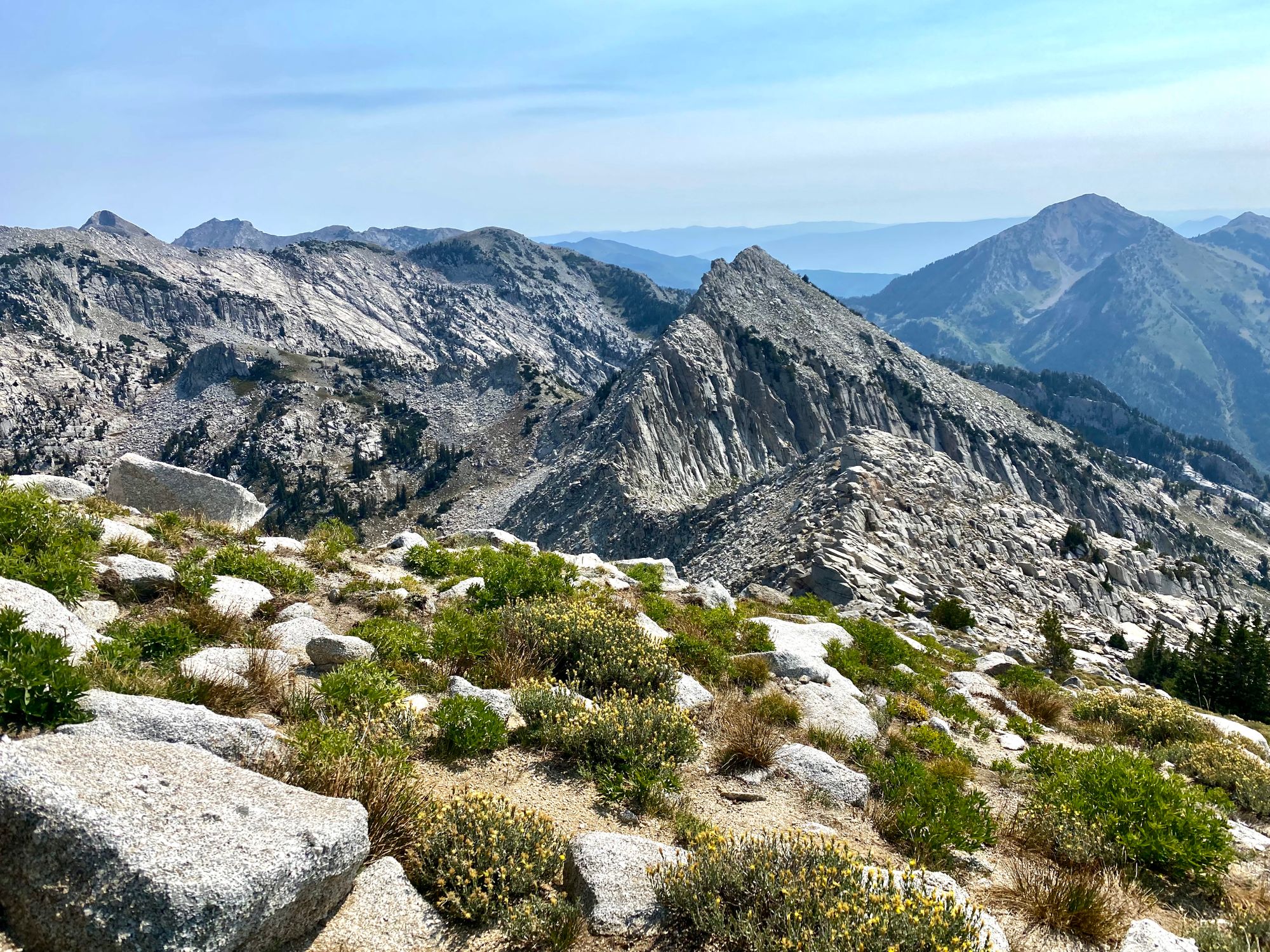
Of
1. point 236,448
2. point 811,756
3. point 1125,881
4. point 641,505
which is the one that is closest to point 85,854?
point 811,756

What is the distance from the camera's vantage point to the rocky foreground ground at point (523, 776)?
17.1ft

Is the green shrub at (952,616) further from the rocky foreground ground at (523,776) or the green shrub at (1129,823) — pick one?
the green shrub at (1129,823)

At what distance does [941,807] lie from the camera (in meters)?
9.48

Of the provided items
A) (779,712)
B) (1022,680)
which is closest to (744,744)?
(779,712)

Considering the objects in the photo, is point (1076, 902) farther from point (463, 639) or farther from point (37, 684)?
point (37, 684)

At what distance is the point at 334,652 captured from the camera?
11469mm

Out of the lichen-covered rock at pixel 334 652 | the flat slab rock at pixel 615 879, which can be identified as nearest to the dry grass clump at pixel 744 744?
the flat slab rock at pixel 615 879

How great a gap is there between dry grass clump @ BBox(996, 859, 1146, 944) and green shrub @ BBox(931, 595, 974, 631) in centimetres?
3050

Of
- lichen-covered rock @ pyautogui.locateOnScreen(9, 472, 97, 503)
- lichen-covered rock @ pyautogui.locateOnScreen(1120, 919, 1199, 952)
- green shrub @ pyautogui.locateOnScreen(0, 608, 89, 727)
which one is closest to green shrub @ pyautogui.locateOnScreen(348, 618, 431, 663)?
green shrub @ pyautogui.locateOnScreen(0, 608, 89, 727)

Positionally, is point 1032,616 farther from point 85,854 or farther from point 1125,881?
point 85,854

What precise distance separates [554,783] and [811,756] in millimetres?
4363

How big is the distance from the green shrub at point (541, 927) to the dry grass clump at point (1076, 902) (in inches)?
206

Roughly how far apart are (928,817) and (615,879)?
16.1 ft

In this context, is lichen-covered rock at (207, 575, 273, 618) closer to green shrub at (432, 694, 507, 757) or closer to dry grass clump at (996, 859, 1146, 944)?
green shrub at (432, 694, 507, 757)
